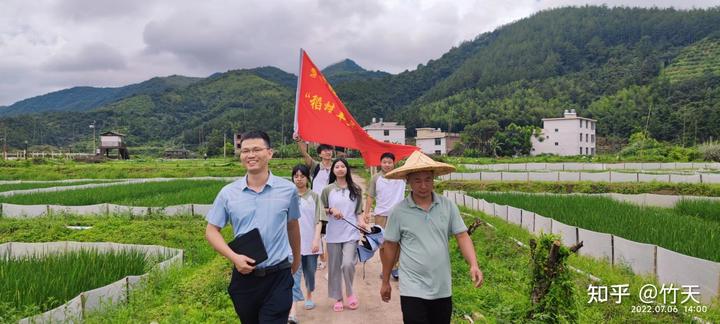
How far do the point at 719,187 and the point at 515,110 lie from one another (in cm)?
5963

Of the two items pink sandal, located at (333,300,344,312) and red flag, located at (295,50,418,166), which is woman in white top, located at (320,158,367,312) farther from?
red flag, located at (295,50,418,166)

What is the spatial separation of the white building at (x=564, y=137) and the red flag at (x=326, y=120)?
53334 mm

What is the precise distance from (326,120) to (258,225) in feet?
16.6

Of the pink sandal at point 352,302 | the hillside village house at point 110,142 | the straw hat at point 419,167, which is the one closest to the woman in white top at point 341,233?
the pink sandal at point 352,302

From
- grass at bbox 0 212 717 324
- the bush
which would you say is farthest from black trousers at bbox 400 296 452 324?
the bush

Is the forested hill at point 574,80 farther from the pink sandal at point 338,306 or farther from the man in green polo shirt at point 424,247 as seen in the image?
the man in green polo shirt at point 424,247

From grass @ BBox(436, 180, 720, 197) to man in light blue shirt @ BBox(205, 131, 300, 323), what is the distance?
16.0 meters

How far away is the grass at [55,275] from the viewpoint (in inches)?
164

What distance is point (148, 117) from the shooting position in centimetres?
10456

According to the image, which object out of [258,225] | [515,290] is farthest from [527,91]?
[258,225]

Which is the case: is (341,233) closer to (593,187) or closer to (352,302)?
(352,302)

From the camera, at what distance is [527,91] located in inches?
3408

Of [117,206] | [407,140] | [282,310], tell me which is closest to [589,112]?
[407,140]

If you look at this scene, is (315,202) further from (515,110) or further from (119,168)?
(515,110)
